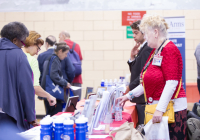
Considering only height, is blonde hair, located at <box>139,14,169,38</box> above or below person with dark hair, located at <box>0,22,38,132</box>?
above

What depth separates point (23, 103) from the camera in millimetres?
1779

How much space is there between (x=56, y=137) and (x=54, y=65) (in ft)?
6.85

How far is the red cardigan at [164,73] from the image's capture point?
5.15 ft

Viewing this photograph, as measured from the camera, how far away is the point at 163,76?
64.2 inches

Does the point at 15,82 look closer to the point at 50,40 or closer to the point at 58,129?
the point at 58,129

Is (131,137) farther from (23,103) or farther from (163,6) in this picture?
(163,6)

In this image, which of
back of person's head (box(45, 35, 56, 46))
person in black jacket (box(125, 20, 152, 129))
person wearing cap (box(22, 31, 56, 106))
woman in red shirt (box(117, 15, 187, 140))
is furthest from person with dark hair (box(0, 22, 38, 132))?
back of person's head (box(45, 35, 56, 46))

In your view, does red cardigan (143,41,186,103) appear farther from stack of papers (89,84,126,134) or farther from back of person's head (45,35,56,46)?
back of person's head (45,35,56,46)

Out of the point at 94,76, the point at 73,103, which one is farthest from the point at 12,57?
the point at 94,76

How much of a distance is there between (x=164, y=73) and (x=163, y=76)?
1.4 inches

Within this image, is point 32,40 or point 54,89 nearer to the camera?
point 32,40

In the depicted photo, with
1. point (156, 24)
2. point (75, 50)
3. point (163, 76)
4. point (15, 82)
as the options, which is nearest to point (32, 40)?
point (15, 82)

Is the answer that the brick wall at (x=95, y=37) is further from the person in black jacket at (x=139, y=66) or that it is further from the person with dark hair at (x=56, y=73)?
the person in black jacket at (x=139, y=66)

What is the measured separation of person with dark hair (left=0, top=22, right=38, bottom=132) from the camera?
169 cm
